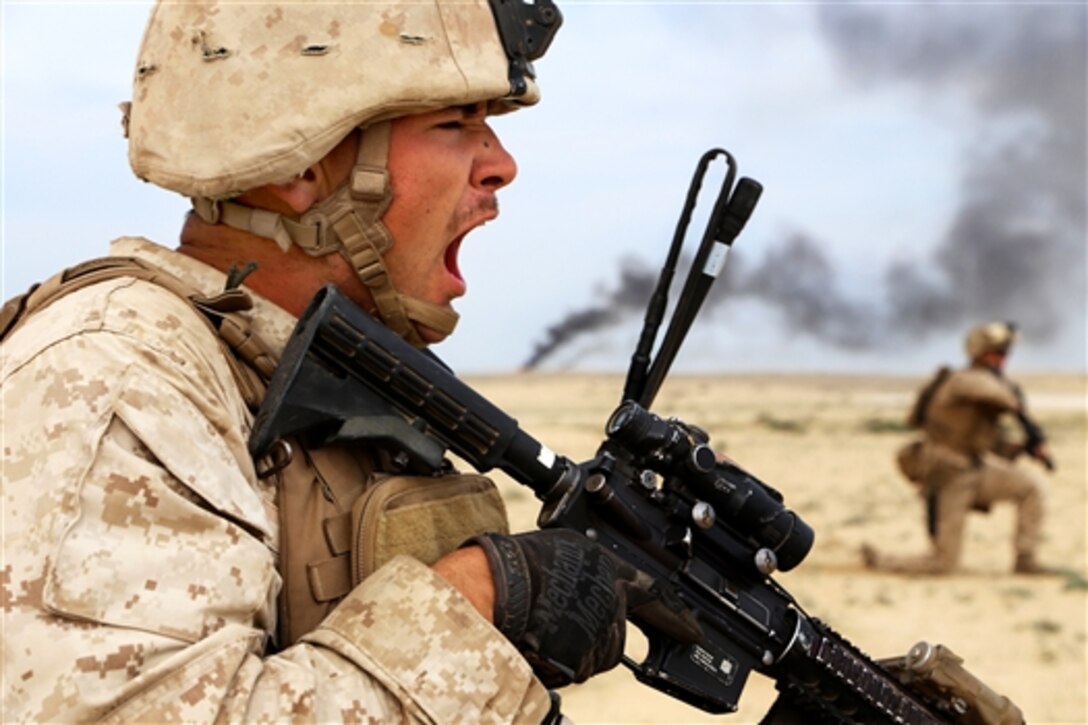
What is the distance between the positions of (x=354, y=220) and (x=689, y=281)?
995 mm

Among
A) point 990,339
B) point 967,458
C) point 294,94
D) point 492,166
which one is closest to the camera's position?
point 294,94

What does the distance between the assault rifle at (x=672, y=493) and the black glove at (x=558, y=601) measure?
221 mm

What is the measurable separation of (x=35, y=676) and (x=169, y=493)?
0.34 meters

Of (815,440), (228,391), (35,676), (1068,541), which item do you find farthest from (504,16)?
(815,440)

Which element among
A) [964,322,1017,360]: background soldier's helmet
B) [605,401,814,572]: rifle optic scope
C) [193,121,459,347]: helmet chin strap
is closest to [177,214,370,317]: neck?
[193,121,459,347]: helmet chin strap

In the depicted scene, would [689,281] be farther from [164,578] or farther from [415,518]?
[164,578]

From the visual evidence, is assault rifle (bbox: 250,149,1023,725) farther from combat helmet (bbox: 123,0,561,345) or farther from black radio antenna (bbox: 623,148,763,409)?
combat helmet (bbox: 123,0,561,345)

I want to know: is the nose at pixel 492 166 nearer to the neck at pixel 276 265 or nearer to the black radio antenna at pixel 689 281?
the neck at pixel 276 265

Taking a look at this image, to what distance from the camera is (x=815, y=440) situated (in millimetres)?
27781

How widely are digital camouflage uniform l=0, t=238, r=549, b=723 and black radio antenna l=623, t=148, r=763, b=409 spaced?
1116mm

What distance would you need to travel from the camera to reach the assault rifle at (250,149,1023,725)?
2975 millimetres

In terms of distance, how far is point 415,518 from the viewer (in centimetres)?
306

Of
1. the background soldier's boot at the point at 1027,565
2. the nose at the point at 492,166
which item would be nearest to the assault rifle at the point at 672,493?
the nose at the point at 492,166

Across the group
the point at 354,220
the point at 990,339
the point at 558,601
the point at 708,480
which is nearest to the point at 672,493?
the point at 708,480
